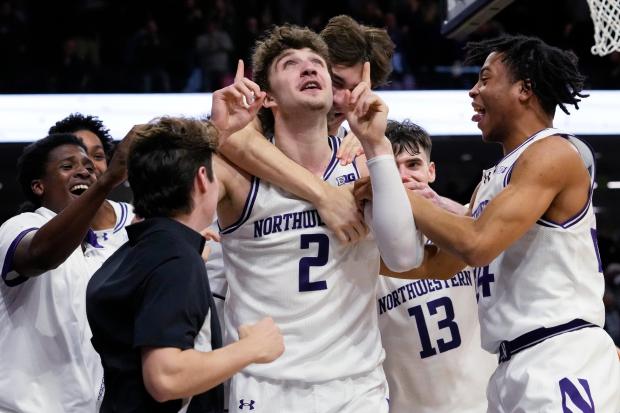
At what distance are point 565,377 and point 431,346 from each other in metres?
1.02

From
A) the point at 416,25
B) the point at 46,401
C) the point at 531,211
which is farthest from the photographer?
the point at 416,25

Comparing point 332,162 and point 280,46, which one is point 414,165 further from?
point 280,46

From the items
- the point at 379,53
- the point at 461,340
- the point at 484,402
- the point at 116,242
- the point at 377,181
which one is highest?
the point at 379,53

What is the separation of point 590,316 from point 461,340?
0.96 meters

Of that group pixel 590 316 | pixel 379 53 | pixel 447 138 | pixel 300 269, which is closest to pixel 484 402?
pixel 590 316

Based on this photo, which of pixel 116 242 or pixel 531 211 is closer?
pixel 531 211

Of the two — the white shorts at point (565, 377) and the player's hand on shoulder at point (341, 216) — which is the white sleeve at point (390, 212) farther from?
the white shorts at point (565, 377)

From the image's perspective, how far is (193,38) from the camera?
51.2 feet

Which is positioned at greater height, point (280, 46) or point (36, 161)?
point (280, 46)

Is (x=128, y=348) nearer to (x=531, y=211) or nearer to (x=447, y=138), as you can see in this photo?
(x=531, y=211)

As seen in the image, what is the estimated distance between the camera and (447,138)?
14508mm

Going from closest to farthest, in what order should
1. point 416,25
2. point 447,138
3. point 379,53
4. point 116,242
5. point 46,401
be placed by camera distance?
point 46,401 < point 379,53 < point 116,242 < point 447,138 < point 416,25

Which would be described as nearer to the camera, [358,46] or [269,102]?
[269,102]

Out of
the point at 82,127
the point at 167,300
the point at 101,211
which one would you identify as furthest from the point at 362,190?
the point at 82,127
